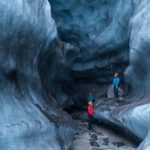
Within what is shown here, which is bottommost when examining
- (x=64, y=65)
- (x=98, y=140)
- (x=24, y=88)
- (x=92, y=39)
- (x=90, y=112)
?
(x=98, y=140)

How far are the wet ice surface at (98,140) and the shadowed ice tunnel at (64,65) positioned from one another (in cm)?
43

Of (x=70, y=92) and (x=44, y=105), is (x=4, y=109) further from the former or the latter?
(x=70, y=92)

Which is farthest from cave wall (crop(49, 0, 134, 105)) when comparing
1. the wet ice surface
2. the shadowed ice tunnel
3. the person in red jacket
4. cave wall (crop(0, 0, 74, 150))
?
cave wall (crop(0, 0, 74, 150))

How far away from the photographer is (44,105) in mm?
8672

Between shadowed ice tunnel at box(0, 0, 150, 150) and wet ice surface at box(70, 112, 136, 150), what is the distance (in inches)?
17.0

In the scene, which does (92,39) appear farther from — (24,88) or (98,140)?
(24,88)

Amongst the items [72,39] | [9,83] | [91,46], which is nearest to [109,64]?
[91,46]

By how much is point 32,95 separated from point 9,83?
1110mm

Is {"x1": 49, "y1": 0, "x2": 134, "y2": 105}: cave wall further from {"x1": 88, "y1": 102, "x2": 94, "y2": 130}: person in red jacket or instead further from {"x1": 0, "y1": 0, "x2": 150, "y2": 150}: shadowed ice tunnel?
{"x1": 88, "y1": 102, "x2": 94, "y2": 130}: person in red jacket

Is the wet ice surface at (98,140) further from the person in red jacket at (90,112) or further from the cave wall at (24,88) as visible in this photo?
the cave wall at (24,88)

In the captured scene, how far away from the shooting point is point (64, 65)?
12695 mm

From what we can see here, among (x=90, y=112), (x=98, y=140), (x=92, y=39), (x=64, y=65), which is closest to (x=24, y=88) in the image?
(x=98, y=140)

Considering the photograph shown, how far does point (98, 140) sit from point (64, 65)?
144 inches

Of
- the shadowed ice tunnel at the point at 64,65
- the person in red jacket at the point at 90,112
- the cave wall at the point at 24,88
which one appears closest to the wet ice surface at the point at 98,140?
the person in red jacket at the point at 90,112
